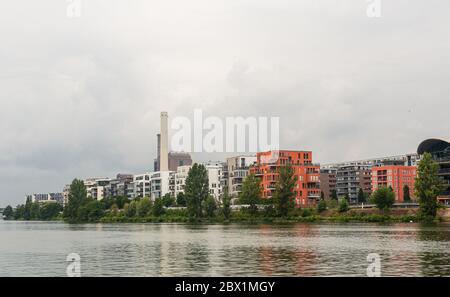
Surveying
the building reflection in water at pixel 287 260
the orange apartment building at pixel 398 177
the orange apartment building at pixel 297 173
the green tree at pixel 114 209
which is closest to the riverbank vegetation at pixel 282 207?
the orange apartment building at pixel 297 173

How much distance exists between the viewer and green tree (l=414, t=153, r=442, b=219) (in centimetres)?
10925

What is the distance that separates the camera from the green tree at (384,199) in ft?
411

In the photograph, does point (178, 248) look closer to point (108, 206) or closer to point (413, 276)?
point (413, 276)

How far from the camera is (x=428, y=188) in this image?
109750 mm

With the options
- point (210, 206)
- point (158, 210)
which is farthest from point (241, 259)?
point (158, 210)

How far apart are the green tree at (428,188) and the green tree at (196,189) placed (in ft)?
162

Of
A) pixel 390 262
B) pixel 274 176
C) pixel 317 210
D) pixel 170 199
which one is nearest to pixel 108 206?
pixel 170 199

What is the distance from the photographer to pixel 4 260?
152 feet

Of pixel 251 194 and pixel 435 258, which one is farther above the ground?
pixel 251 194

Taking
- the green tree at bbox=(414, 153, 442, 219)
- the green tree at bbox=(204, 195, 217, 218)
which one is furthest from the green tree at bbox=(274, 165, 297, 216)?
the green tree at bbox=(414, 153, 442, 219)

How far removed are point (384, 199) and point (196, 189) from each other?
4085 centimetres

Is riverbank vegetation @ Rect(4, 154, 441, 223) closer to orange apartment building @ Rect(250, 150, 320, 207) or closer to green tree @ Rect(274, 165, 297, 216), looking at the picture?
green tree @ Rect(274, 165, 297, 216)

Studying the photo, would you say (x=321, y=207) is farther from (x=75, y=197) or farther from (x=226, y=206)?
(x=75, y=197)

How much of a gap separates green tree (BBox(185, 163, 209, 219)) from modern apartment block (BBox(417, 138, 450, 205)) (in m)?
49.4
